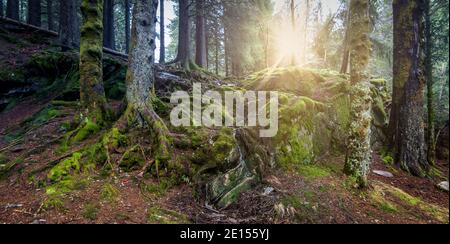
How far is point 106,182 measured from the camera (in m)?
4.84

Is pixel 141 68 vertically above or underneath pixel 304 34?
underneath

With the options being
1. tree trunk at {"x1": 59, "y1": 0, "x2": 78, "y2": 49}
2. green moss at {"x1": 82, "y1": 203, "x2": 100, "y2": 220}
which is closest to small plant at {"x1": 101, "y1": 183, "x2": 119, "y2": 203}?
green moss at {"x1": 82, "y1": 203, "x2": 100, "y2": 220}

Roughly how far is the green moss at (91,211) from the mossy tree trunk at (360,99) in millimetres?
5273

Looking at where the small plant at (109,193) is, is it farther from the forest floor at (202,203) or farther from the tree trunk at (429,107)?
the tree trunk at (429,107)

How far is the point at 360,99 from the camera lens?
5.67m

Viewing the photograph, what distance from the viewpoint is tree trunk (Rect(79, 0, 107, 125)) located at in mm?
6543

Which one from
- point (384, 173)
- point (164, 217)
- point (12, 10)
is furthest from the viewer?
point (12, 10)

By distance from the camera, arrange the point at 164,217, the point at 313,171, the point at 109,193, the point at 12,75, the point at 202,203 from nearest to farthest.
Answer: the point at 164,217 → the point at 109,193 → the point at 202,203 → the point at 313,171 → the point at 12,75

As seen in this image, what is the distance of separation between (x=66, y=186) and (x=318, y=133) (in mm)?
6851

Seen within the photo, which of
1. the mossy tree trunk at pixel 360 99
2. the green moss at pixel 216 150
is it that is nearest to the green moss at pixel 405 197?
the mossy tree trunk at pixel 360 99

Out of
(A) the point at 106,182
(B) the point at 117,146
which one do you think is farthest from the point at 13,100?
(A) the point at 106,182

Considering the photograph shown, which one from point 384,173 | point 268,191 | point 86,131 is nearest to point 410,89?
point 384,173

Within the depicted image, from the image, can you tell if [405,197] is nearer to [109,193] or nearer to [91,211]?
[109,193]

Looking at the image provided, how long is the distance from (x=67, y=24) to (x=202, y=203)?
1121 cm
